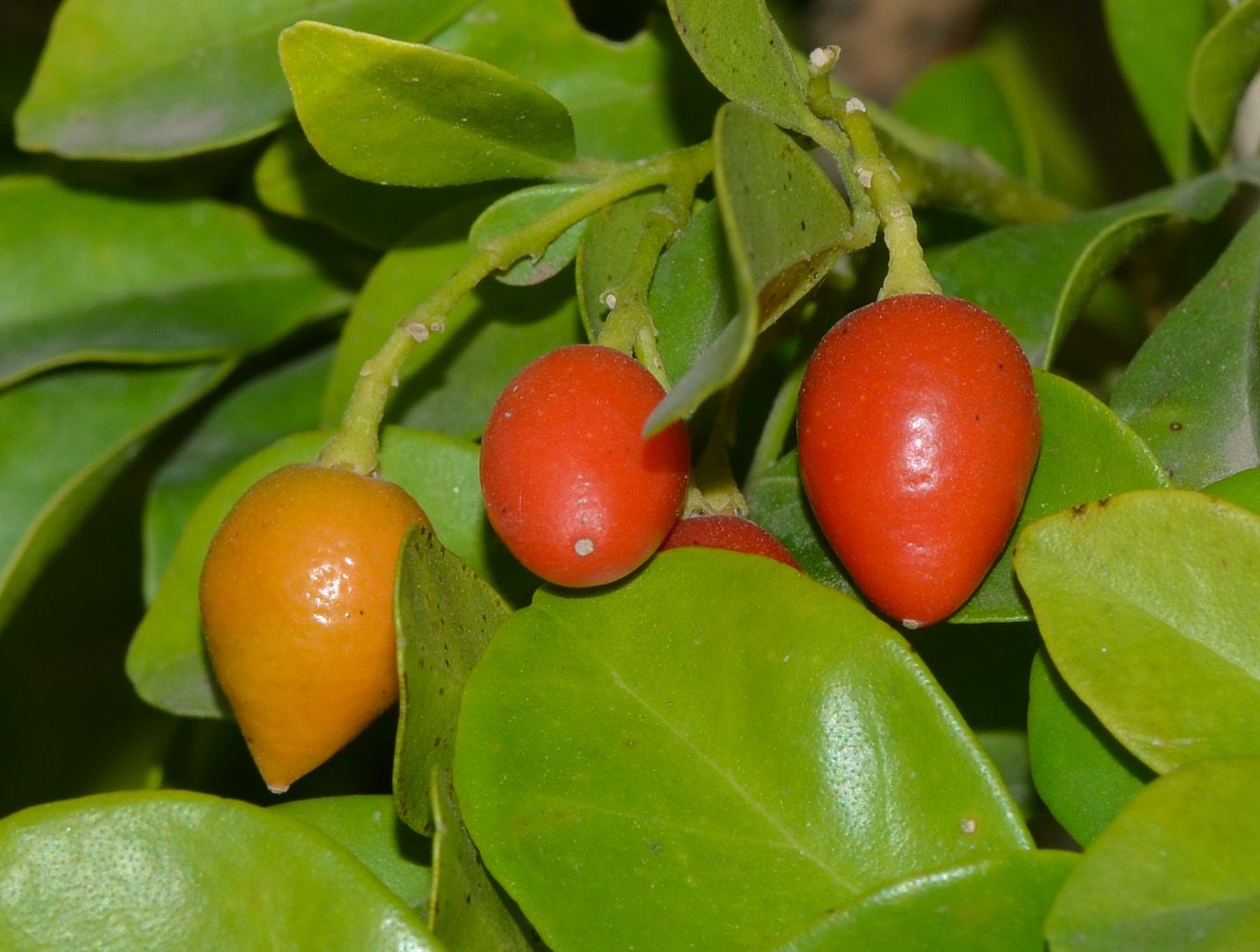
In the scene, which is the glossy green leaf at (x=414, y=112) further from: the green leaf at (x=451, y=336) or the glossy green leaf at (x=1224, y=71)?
the glossy green leaf at (x=1224, y=71)

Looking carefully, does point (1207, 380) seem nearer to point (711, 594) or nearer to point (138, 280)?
point (711, 594)

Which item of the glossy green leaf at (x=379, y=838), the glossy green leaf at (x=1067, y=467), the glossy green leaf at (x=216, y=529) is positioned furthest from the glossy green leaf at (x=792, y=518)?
the glossy green leaf at (x=379, y=838)

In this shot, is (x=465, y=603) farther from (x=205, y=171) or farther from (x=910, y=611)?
(x=205, y=171)

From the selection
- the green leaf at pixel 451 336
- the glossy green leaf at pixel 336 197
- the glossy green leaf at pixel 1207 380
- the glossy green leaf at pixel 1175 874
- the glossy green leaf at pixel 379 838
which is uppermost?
the glossy green leaf at pixel 1207 380

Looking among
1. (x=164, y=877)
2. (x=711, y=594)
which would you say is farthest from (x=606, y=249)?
(x=164, y=877)

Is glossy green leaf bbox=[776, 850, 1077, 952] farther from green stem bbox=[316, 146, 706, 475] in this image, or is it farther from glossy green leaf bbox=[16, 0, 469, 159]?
glossy green leaf bbox=[16, 0, 469, 159]

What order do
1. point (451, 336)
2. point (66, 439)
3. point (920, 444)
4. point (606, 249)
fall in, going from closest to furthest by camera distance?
point (920, 444) < point (606, 249) < point (451, 336) < point (66, 439)


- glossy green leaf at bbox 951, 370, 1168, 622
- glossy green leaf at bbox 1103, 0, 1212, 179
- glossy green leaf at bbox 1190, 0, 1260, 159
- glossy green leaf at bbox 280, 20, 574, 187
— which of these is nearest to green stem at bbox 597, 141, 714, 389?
glossy green leaf at bbox 280, 20, 574, 187
